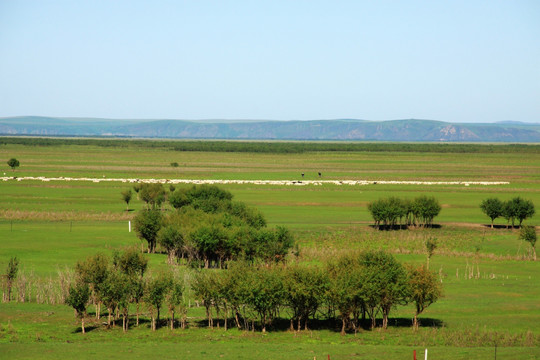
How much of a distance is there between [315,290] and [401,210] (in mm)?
45760

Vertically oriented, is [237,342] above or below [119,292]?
below

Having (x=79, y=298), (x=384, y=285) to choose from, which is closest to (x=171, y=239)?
(x=79, y=298)

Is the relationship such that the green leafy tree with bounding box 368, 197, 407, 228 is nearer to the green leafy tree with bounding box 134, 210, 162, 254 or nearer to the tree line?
the green leafy tree with bounding box 134, 210, 162, 254

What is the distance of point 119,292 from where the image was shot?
41344 mm

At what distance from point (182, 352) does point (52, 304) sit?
15005 millimetres

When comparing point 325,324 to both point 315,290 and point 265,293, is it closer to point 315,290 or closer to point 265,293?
point 315,290

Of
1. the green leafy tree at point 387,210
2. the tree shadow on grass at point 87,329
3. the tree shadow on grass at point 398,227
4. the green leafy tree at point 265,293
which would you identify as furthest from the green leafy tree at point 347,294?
the green leafy tree at point 387,210

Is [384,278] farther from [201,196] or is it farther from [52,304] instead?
[201,196]

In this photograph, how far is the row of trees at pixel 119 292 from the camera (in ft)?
135

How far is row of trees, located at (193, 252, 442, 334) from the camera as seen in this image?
4091cm

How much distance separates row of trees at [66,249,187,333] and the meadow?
128cm

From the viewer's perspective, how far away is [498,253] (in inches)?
2682

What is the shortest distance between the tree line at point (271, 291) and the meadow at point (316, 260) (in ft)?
4.27

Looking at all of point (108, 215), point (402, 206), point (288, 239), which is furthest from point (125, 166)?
point (288, 239)
